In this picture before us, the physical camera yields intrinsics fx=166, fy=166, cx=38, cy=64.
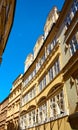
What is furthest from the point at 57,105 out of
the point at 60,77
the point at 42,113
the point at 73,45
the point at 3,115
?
the point at 3,115

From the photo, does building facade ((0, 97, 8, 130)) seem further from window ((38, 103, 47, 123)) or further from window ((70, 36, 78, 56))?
window ((70, 36, 78, 56))

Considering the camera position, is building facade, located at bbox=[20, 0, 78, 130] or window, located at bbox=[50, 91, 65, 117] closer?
building facade, located at bbox=[20, 0, 78, 130]

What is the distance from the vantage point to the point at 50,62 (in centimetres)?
1827

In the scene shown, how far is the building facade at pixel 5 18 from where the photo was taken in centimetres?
623

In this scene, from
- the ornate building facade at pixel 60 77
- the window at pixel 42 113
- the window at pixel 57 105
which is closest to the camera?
the ornate building facade at pixel 60 77

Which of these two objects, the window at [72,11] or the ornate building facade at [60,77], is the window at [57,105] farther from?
the window at [72,11]

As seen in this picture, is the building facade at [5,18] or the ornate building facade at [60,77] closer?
the building facade at [5,18]

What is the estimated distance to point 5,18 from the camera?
6949 mm

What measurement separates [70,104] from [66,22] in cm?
757

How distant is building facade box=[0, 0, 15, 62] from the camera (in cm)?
623

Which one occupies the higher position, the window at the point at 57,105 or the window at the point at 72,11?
the window at the point at 72,11

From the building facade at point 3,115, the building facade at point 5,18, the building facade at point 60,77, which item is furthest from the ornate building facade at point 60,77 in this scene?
the building facade at point 3,115

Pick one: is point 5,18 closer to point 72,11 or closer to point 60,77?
point 72,11

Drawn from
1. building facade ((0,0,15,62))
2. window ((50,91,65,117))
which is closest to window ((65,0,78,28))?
window ((50,91,65,117))
